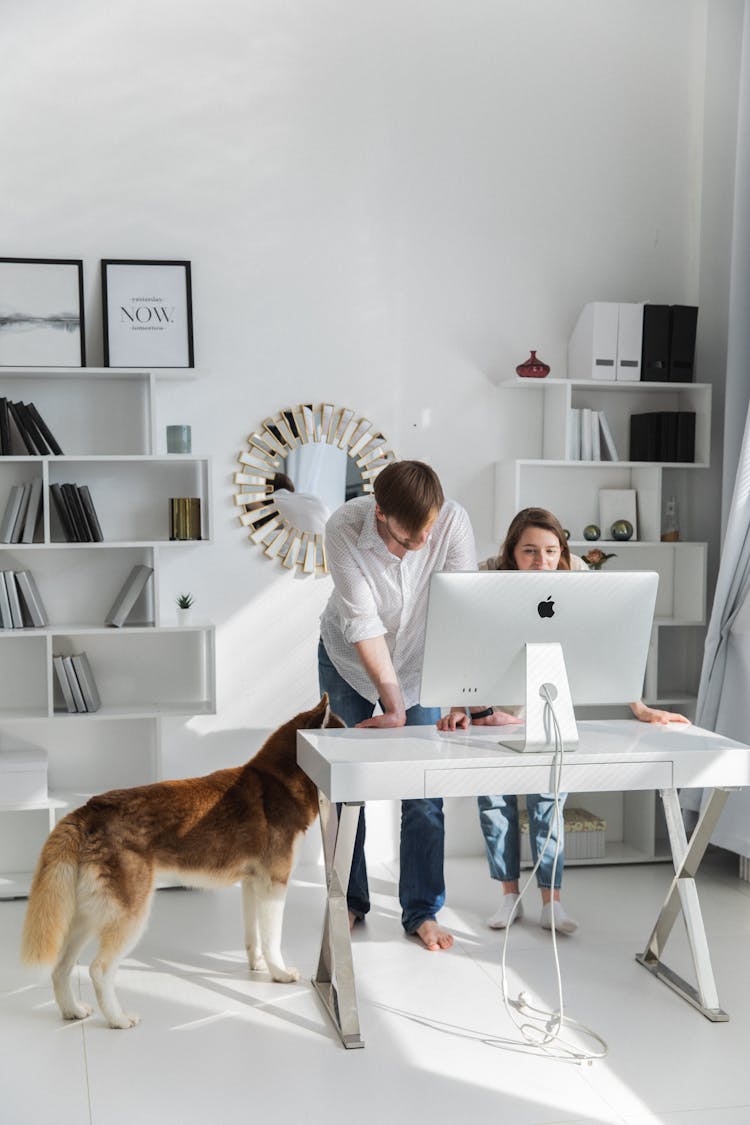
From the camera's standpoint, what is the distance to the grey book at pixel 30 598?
12.0ft

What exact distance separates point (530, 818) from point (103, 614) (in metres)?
1.57

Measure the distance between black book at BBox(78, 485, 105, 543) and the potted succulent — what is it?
13.7 inches

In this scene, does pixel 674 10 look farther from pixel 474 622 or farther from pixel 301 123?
pixel 474 622

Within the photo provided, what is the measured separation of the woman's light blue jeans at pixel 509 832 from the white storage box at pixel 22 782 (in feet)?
4.56

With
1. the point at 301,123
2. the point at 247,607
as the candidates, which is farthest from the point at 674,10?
the point at 247,607

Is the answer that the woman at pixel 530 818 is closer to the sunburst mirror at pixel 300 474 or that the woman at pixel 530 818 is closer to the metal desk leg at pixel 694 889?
the metal desk leg at pixel 694 889

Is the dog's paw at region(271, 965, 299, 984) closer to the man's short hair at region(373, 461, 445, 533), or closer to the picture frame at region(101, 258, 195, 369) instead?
the man's short hair at region(373, 461, 445, 533)

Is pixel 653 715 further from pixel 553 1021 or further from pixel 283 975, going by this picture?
pixel 283 975

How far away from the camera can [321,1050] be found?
257cm

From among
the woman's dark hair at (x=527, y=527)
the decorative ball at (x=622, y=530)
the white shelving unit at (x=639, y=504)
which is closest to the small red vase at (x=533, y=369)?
the white shelving unit at (x=639, y=504)

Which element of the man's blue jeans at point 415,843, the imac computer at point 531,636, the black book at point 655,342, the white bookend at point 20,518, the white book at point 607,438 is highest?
the black book at point 655,342

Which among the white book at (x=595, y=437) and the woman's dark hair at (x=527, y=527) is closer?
the woman's dark hair at (x=527, y=527)

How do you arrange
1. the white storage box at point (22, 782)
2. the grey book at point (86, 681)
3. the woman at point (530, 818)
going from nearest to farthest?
the woman at point (530, 818)
the white storage box at point (22, 782)
the grey book at point (86, 681)

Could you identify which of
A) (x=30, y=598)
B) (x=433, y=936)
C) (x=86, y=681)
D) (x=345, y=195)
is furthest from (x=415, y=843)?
(x=345, y=195)
